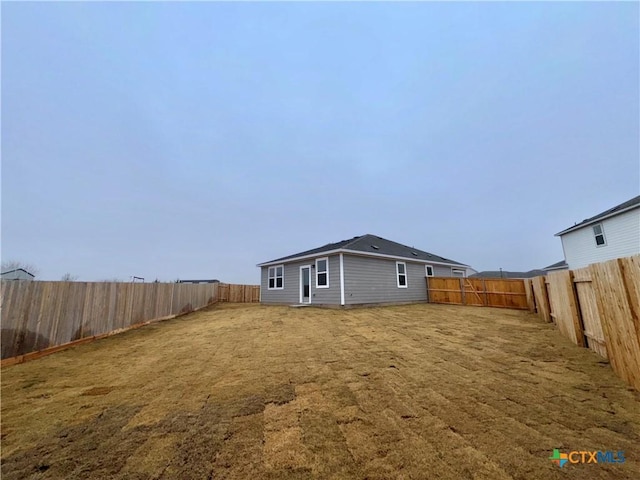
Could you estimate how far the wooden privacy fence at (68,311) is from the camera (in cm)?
569

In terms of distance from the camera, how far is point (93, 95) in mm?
16625

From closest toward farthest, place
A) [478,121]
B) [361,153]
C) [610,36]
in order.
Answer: [610,36]
[478,121]
[361,153]

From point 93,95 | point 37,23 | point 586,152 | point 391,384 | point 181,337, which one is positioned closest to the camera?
point 391,384

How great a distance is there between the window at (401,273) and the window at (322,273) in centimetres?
492

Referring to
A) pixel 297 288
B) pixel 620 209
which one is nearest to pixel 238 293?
pixel 297 288

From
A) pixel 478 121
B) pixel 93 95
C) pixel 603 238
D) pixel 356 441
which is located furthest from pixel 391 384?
pixel 478 121

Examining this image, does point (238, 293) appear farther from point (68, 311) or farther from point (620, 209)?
point (620, 209)

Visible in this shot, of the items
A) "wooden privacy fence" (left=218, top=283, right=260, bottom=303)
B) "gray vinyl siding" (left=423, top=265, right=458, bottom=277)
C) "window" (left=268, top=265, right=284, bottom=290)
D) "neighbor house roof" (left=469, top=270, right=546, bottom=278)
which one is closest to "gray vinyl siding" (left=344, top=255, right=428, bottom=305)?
"gray vinyl siding" (left=423, top=265, right=458, bottom=277)

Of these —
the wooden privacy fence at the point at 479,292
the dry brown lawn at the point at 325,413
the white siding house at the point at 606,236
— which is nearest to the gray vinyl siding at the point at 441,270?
the wooden privacy fence at the point at 479,292

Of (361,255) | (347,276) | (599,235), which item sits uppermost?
(599,235)

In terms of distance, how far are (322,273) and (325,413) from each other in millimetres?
10360

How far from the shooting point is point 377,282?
13.7m

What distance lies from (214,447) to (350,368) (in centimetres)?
255

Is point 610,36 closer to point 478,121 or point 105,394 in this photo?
point 478,121
